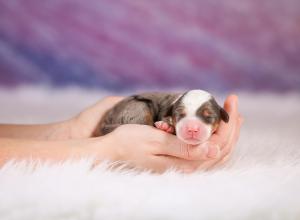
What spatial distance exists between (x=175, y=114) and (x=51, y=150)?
0.55m

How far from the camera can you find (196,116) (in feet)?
8.45

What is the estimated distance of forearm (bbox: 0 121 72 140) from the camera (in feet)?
10.4

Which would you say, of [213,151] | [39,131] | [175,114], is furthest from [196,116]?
[39,131]

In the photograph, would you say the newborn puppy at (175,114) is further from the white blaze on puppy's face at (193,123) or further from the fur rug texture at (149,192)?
the fur rug texture at (149,192)

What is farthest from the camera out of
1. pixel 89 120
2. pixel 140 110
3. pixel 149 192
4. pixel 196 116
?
pixel 89 120

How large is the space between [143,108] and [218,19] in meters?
1.96

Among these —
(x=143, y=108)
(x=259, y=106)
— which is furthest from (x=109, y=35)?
(x=143, y=108)

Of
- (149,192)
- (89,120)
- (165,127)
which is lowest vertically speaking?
(149,192)

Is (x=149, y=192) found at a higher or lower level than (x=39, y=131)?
lower

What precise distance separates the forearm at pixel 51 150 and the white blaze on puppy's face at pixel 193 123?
0.32 m

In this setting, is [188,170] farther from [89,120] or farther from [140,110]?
[89,120]

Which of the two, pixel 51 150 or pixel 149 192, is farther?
pixel 51 150

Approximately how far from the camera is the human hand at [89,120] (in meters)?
3.17

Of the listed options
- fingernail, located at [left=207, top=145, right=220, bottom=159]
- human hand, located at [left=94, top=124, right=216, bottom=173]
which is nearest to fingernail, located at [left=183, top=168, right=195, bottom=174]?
human hand, located at [left=94, top=124, right=216, bottom=173]
